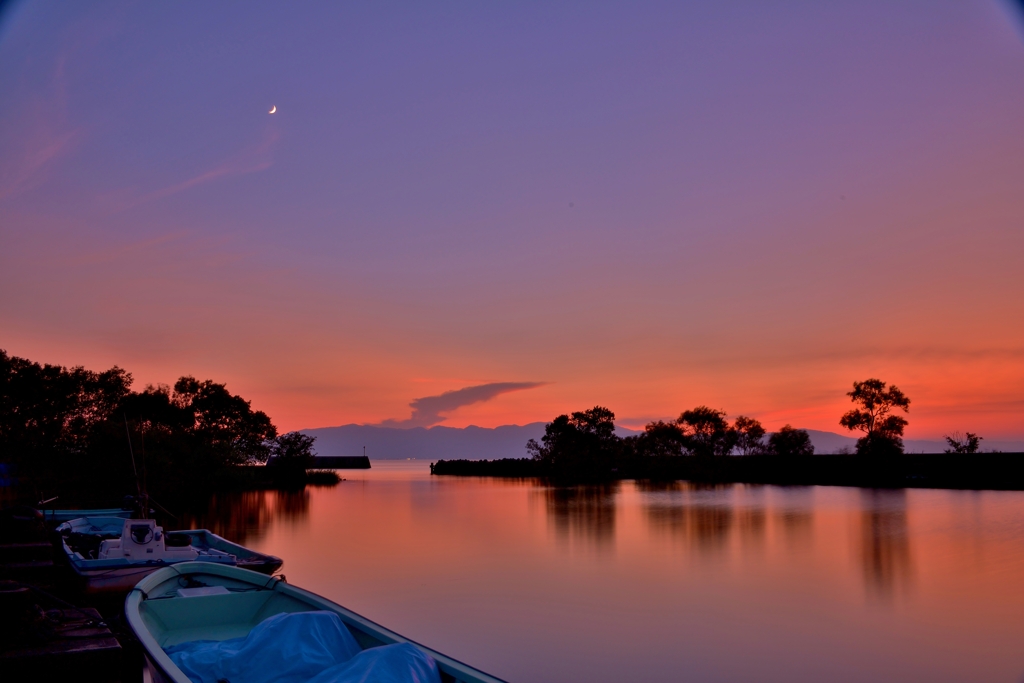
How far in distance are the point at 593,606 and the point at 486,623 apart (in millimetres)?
2693

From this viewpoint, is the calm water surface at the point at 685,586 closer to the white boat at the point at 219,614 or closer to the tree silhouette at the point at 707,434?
the white boat at the point at 219,614

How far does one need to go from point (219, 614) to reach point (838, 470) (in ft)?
202

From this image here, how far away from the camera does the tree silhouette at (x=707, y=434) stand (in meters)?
72.6

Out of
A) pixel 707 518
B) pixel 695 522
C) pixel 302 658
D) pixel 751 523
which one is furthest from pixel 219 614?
pixel 707 518

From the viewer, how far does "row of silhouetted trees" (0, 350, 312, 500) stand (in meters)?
36.8

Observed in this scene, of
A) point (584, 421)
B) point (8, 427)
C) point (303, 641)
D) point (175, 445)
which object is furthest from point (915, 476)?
point (8, 427)

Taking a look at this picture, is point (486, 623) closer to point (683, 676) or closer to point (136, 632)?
point (683, 676)

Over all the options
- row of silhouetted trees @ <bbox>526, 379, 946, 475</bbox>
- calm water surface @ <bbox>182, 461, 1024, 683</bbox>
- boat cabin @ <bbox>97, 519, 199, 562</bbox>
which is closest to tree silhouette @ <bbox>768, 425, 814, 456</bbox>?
row of silhouetted trees @ <bbox>526, 379, 946, 475</bbox>

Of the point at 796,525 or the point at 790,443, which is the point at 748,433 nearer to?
the point at 790,443

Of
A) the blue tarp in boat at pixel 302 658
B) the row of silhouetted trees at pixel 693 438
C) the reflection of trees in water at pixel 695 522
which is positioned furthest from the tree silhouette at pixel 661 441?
the blue tarp in boat at pixel 302 658

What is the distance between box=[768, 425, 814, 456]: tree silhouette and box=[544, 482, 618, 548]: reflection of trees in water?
73.5 feet

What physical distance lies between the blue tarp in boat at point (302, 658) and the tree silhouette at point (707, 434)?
6970 centimetres

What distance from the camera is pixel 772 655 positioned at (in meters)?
11.6

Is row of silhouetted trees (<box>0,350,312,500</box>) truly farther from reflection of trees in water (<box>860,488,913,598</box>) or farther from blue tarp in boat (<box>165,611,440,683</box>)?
reflection of trees in water (<box>860,488,913,598</box>)
